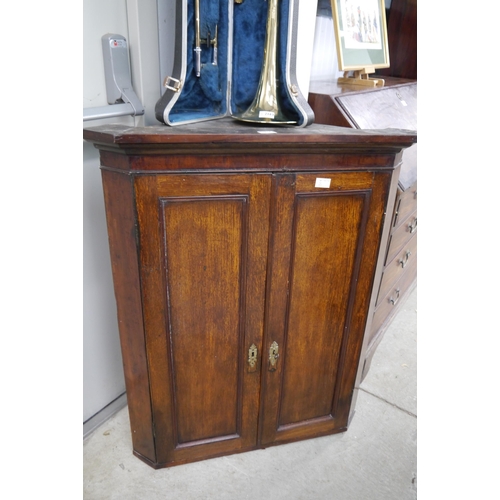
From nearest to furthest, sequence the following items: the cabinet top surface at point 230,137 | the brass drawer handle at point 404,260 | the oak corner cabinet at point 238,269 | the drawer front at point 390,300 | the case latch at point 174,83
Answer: the cabinet top surface at point 230,137, the oak corner cabinet at point 238,269, the case latch at point 174,83, the drawer front at point 390,300, the brass drawer handle at point 404,260

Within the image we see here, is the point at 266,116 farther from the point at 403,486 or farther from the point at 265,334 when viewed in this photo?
the point at 403,486

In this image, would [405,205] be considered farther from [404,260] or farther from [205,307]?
[205,307]

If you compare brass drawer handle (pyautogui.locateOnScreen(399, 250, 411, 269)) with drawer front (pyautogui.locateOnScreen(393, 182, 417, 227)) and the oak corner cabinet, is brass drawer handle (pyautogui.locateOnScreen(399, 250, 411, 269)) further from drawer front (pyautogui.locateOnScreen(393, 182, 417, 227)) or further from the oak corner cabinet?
the oak corner cabinet

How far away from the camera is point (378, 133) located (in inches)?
50.8

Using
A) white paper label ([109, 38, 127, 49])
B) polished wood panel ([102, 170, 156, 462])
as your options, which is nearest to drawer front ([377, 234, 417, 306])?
polished wood panel ([102, 170, 156, 462])

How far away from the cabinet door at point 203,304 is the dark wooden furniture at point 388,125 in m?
0.61

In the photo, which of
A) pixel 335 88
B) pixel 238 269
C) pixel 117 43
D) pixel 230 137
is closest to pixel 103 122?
pixel 117 43

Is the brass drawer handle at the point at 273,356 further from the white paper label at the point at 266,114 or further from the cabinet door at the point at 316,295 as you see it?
the white paper label at the point at 266,114

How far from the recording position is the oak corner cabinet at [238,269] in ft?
3.90

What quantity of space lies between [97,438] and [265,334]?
3.10ft

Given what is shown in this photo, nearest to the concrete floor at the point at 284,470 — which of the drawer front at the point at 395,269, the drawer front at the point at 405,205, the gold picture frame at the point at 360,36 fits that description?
the drawer front at the point at 395,269

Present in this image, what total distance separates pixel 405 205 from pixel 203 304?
1.18 metres

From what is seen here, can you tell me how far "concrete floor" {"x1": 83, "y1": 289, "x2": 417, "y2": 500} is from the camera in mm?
1590

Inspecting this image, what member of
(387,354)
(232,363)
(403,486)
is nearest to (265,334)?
(232,363)
